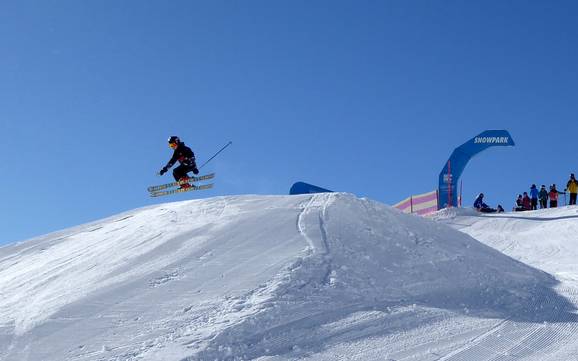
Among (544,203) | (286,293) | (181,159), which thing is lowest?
(286,293)

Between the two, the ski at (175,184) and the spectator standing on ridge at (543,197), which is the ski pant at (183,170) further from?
the spectator standing on ridge at (543,197)

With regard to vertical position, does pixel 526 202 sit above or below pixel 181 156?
below

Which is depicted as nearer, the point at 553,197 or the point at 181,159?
the point at 181,159

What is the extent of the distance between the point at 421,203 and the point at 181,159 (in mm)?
10291

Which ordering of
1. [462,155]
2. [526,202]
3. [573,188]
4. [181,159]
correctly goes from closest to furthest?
[181,159]
[573,188]
[526,202]
[462,155]

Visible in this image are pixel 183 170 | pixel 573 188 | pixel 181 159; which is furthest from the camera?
pixel 573 188

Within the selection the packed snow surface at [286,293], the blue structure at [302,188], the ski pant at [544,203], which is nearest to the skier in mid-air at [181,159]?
the blue structure at [302,188]

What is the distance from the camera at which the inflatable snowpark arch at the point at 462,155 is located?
25.0m

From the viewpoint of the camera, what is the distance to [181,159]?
763 inches

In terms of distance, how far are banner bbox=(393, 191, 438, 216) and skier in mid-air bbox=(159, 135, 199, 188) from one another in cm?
868

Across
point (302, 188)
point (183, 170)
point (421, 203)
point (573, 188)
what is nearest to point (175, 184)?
point (183, 170)

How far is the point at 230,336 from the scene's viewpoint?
637cm

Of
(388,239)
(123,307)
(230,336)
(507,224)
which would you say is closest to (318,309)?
(230,336)

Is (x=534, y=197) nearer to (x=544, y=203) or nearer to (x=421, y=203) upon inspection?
(x=544, y=203)
